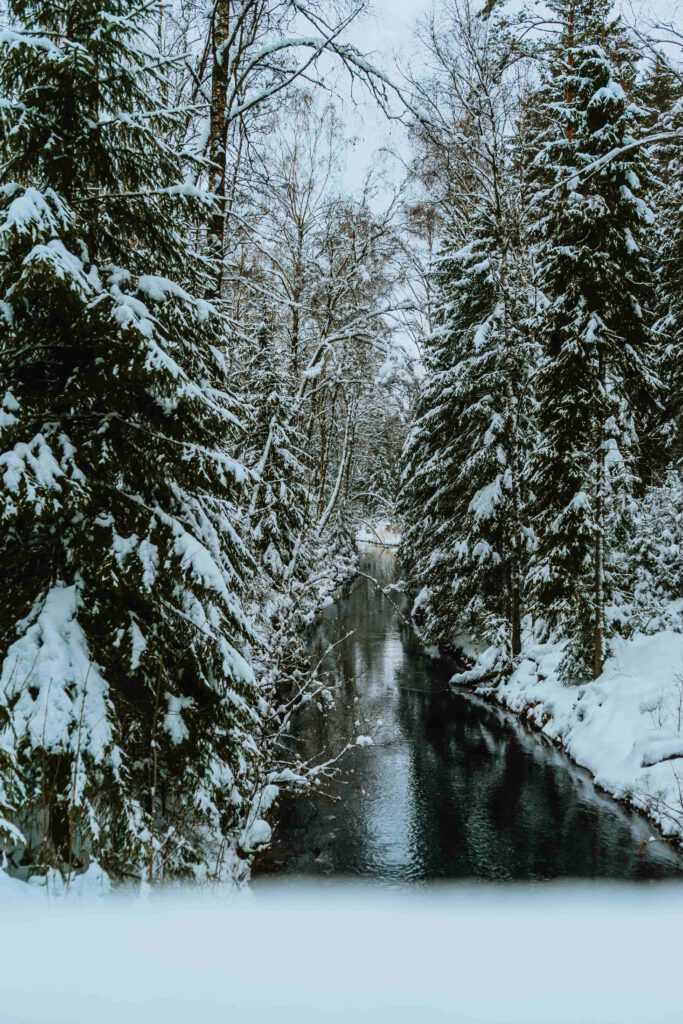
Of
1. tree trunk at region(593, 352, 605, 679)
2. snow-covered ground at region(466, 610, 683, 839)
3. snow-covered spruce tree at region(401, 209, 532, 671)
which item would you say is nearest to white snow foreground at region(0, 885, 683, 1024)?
snow-covered ground at region(466, 610, 683, 839)

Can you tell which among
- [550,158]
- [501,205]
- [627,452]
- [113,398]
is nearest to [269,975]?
[113,398]

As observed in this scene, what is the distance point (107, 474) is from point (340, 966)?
3784 mm

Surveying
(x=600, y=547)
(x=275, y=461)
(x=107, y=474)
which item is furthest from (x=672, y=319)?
(x=107, y=474)

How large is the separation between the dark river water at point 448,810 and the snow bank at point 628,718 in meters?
0.35

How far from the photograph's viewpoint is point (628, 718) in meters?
11.1

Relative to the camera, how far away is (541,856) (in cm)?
846

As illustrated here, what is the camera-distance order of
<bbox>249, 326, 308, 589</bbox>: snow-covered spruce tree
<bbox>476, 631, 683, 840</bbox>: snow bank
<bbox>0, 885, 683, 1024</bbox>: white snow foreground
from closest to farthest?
<bbox>0, 885, 683, 1024</bbox>: white snow foreground
<bbox>476, 631, 683, 840</bbox>: snow bank
<bbox>249, 326, 308, 589</bbox>: snow-covered spruce tree

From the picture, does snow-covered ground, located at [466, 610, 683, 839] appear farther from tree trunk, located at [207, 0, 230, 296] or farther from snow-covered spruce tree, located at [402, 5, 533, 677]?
tree trunk, located at [207, 0, 230, 296]

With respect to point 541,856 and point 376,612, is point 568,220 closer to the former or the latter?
point 541,856

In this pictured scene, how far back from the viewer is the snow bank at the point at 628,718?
9.17 meters

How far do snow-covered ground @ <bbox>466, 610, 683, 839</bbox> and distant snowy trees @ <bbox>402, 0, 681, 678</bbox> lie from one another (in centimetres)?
80

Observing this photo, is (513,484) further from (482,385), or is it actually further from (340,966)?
(340,966)

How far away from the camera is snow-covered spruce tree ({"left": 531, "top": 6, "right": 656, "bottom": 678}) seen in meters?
13.1

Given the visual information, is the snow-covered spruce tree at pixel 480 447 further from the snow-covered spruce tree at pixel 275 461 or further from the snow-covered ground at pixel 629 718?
the snow-covered spruce tree at pixel 275 461
